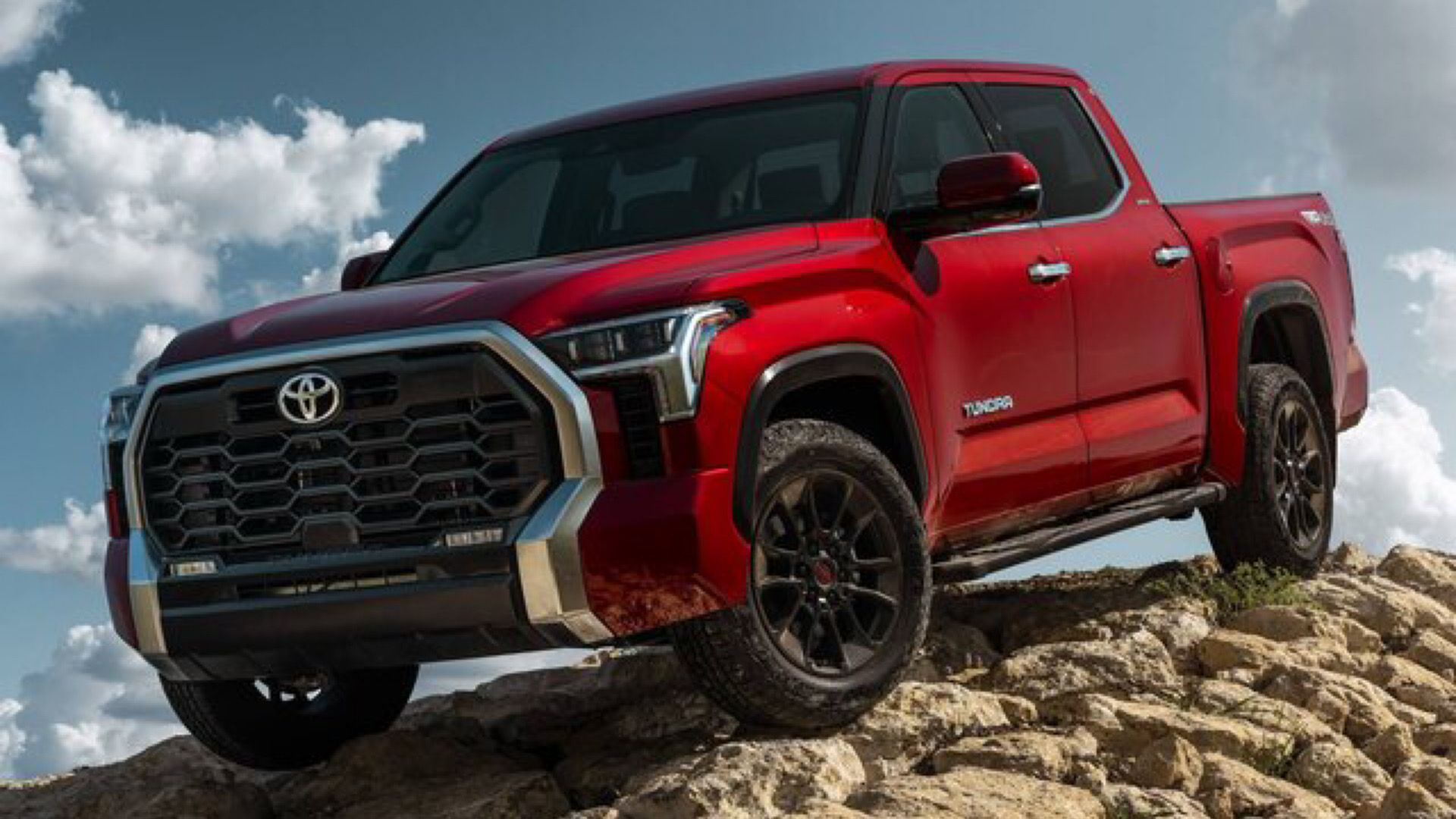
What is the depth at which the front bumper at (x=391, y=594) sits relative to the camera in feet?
17.5

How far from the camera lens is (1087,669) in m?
6.97

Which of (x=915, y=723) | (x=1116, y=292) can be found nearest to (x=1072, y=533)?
(x=1116, y=292)

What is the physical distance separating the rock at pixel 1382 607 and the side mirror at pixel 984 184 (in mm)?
3055

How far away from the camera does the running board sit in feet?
21.3

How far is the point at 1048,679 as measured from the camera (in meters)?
6.80

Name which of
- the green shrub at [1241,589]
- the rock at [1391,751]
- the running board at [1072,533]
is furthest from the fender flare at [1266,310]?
the rock at [1391,751]

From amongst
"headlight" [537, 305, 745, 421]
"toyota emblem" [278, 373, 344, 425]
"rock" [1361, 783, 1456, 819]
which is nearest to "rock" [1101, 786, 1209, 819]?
"rock" [1361, 783, 1456, 819]

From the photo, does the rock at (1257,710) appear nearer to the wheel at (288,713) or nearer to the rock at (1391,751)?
the rock at (1391,751)

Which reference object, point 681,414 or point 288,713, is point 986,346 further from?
point 288,713

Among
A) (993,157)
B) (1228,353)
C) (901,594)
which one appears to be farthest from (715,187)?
(1228,353)

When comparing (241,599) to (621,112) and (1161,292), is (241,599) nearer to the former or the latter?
(621,112)

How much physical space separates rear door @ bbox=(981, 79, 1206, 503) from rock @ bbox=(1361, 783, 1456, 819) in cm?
167

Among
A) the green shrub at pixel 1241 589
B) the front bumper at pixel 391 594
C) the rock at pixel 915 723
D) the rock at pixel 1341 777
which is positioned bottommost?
the rock at pixel 1341 777

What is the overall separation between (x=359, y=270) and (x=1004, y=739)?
2.92 meters
